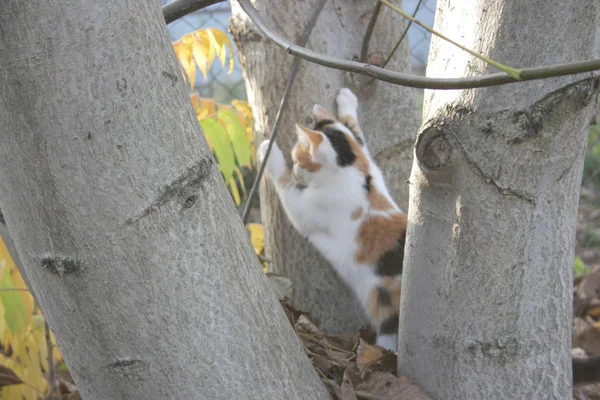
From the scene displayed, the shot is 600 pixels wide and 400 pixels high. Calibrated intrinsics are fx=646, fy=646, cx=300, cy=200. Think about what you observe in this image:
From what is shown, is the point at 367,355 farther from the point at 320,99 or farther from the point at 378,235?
the point at 320,99

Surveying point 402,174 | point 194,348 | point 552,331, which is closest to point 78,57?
point 194,348

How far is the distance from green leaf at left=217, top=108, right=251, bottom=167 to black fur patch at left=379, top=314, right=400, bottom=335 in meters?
0.69

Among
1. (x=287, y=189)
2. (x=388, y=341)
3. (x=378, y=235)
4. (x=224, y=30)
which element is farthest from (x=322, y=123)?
(x=224, y=30)

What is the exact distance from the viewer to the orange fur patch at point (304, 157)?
2154mm

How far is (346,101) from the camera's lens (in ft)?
6.82

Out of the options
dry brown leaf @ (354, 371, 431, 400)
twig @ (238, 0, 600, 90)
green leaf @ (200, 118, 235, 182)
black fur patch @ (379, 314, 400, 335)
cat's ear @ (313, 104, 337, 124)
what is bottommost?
black fur patch @ (379, 314, 400, 335)

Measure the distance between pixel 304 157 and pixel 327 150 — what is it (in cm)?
8

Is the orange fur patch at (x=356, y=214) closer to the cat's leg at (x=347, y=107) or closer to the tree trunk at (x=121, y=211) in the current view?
the cat's leg at (x=347, y=107)

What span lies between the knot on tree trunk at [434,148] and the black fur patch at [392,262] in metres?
1.04

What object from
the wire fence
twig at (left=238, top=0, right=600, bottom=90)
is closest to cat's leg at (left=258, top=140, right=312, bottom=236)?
twig at (left=238, top=0, right=600, bottom=90)

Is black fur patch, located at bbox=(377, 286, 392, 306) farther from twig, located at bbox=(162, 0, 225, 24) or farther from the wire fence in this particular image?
the wire fence

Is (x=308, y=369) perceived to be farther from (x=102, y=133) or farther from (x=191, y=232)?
(x=102, y=133)

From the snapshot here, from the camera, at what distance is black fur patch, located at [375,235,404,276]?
6.89 feet

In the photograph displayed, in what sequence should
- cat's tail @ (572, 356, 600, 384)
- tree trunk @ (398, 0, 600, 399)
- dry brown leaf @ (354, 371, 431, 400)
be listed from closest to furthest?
tree trunk @ (398, 0, 600, 399), dry brown leaf @ (354, 371, 431, 400), cat's tail @ (572, 356, 600, 384)
